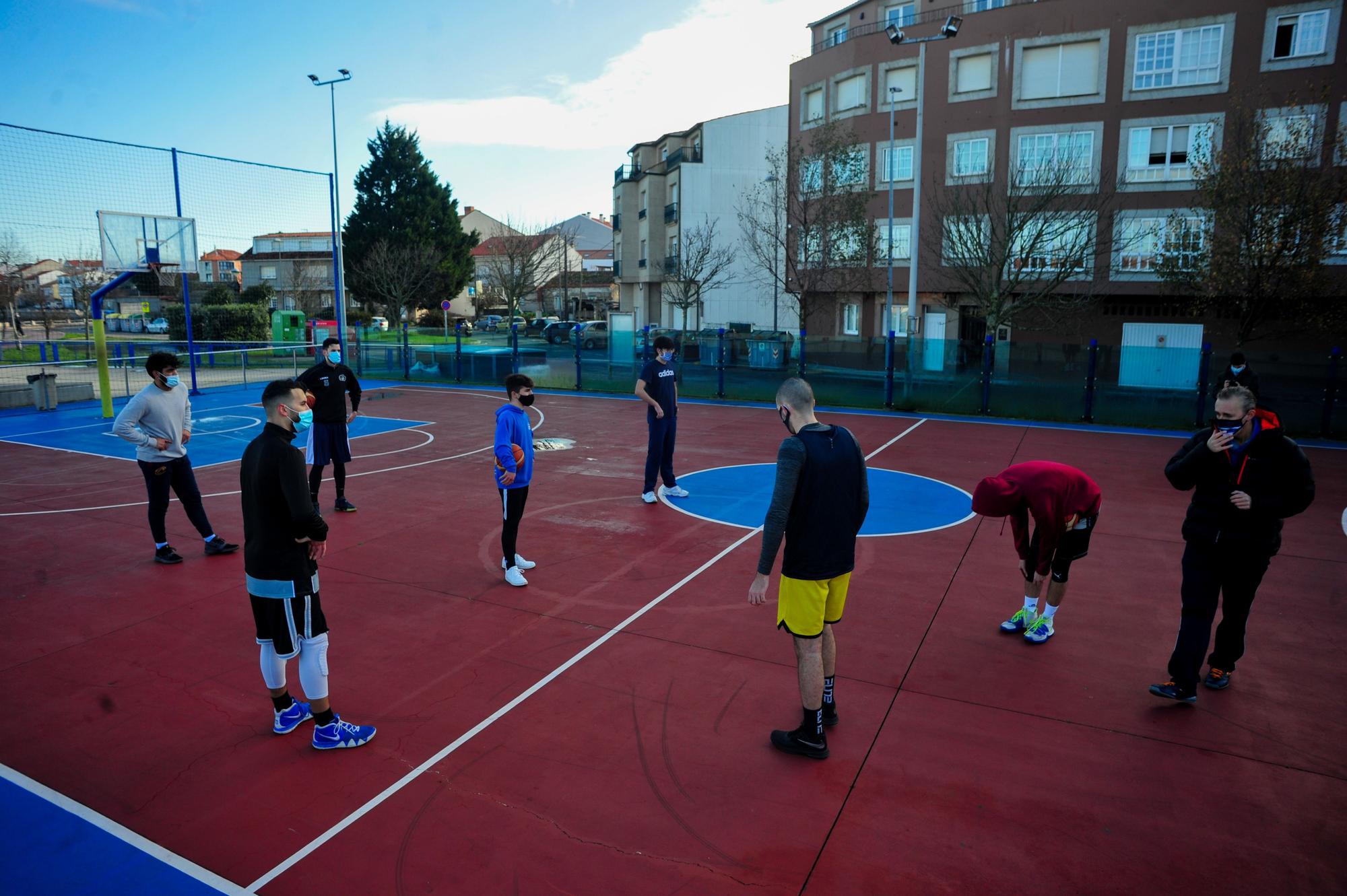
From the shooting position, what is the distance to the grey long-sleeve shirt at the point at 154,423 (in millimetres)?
8133

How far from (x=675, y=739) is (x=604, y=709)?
61 centimetres

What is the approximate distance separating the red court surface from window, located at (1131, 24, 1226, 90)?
2565 cm

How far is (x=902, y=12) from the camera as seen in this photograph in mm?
35844

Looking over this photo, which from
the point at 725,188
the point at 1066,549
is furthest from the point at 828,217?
the point at 1066,549

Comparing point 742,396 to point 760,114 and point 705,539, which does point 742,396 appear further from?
point 760,114

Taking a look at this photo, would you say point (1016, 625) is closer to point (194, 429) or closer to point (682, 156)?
point (194, 429)

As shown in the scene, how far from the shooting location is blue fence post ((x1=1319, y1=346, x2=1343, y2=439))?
16.7 metres

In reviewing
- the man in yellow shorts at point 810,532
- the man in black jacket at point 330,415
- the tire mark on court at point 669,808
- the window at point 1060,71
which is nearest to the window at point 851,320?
the window at point 1060,71

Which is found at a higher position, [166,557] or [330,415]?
[330,415]

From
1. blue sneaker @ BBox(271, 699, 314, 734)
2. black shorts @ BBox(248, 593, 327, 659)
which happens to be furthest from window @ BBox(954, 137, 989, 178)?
blue sneaker @ BBox(271, 699, 314, 734)

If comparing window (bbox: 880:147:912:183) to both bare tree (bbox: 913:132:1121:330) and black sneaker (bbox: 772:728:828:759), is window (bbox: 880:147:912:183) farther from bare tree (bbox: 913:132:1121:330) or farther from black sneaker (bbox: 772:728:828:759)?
black sneaker (bbox: 772:728:828:759)

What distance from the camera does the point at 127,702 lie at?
5.58 metres

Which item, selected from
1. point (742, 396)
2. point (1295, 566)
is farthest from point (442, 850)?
point (742, 396)

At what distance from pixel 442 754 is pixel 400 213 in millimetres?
57578
